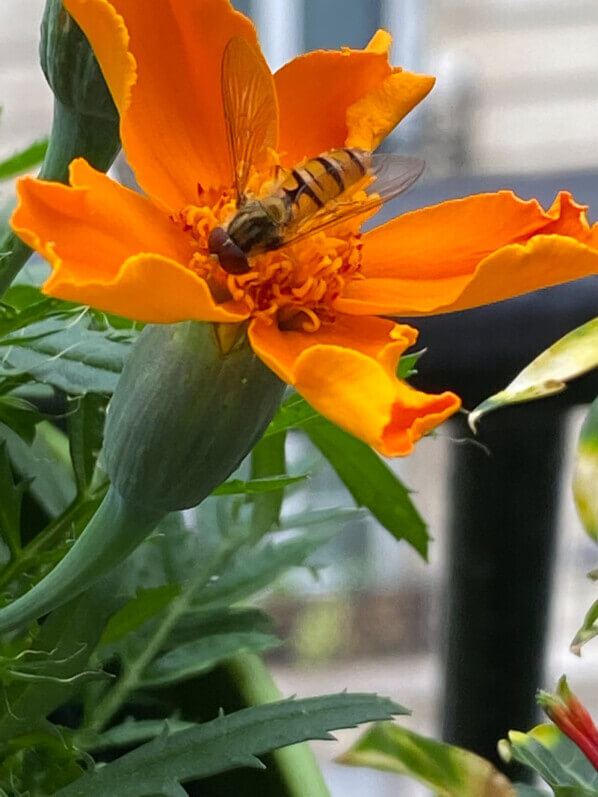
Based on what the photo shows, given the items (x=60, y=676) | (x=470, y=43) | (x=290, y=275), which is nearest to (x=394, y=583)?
(x=470, y=43)

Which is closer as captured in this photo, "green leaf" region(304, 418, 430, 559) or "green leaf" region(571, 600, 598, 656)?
"green leaf" region(571, 600, 598, 656)

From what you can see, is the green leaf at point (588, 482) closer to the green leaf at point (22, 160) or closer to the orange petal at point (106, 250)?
the orange petal at point (106, 250)


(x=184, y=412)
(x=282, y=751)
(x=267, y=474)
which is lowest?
(x=282, y=751)

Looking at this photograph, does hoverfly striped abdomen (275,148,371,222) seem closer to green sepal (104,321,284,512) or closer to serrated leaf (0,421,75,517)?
green sepal (104,321,284,512)

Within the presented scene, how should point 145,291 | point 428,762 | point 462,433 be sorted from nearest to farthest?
point 145,291
point 428,762
point 462,433

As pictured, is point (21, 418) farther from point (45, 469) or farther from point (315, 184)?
point (315, 184)

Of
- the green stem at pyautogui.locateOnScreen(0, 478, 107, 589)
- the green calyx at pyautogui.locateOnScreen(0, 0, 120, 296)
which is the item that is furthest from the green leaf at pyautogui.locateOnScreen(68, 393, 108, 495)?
the green calyx at pyautogui.locateOnScreen(0, 0, 120, 296)

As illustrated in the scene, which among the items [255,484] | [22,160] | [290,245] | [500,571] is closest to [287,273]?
[290,245]

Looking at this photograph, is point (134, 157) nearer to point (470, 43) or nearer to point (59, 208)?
point (59, 208)
